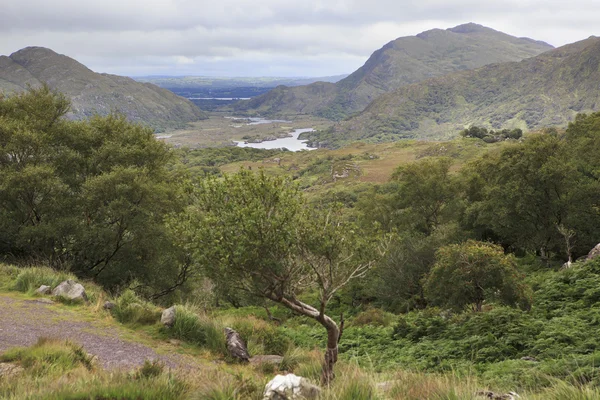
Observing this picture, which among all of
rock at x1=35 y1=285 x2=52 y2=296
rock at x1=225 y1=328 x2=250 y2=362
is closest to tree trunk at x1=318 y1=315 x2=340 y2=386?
rock at x1=225 y1=328 x2=250 y2=362

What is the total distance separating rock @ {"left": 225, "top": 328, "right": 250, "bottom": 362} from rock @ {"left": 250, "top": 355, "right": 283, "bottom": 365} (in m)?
0.22

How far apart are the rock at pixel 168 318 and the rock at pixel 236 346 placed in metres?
1.88

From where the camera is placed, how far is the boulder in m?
14.5

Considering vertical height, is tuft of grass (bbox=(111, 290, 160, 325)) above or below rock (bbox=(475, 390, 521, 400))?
below

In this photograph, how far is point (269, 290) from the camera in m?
9.37

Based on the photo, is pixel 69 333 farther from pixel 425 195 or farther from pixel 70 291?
pixel 425 195

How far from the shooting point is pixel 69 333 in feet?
37.8

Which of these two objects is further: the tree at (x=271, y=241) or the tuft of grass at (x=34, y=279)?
the tuft of grass at (x=34, y=279)

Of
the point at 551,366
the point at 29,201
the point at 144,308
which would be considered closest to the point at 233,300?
the point at 29,201

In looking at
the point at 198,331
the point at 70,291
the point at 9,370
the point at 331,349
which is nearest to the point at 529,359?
the point at 331,349

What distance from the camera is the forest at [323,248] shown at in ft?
29.9

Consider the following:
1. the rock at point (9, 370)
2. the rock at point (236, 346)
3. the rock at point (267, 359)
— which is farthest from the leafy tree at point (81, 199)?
the rock at point (9, 370)

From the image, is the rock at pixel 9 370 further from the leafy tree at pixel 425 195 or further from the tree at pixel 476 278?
the leafy tree at pixel 425 195

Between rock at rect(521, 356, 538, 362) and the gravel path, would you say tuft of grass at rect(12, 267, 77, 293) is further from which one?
rock at rect(521, 356, 538, 362)
